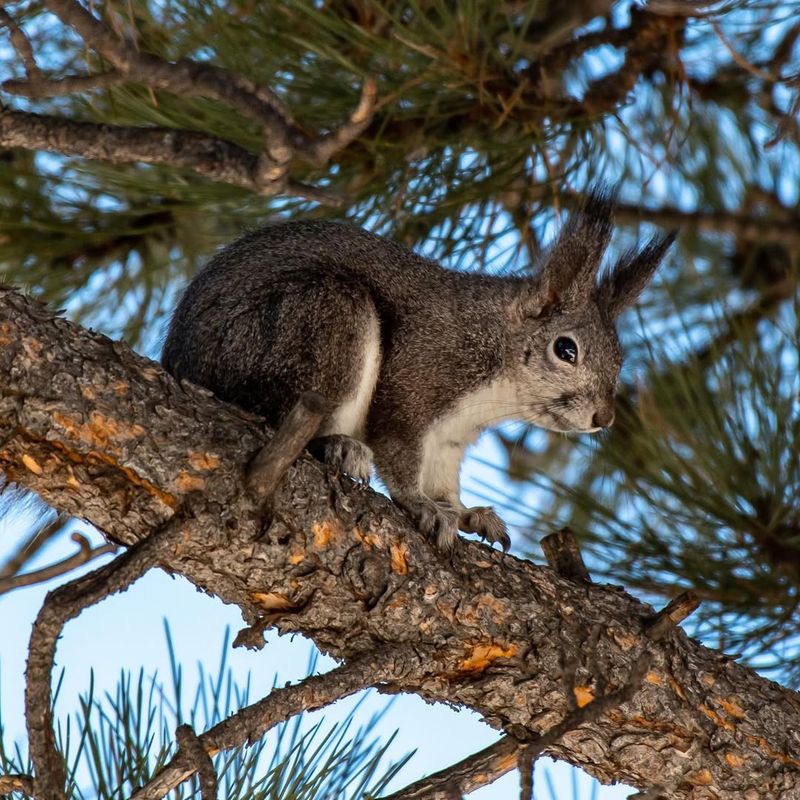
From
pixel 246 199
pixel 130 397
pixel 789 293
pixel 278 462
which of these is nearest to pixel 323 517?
pixel 278 462

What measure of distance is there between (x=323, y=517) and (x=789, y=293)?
1604 millimetres

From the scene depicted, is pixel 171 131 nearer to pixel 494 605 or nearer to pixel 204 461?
pixel 204 461

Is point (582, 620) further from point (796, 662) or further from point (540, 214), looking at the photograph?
point (540, 214)

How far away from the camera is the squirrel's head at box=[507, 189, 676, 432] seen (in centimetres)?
223

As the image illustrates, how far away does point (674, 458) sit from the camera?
6.76 feet

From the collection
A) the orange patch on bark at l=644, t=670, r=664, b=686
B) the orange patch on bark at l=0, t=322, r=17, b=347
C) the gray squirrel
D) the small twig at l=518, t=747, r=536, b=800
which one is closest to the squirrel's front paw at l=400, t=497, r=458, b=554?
the gray squirrel

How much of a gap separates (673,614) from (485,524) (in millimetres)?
628

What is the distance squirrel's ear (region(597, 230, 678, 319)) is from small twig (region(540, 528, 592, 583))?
2.28 ft

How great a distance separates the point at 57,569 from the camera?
135cm

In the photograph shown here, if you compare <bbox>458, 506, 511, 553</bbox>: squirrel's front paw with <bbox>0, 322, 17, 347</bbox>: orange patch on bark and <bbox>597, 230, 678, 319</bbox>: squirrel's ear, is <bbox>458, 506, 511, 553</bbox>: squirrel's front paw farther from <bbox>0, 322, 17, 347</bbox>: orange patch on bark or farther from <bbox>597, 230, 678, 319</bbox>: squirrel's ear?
<bbox>0, 322, 17, 347</bbox>: orange patch on bark

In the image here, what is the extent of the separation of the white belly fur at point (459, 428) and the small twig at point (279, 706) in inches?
28.1

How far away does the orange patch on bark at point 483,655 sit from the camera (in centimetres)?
167

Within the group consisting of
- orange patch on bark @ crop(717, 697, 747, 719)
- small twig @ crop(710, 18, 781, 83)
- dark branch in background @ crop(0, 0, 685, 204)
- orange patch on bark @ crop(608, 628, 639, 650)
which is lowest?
orange patch on bark @ crop(717, 697, 747, 719)

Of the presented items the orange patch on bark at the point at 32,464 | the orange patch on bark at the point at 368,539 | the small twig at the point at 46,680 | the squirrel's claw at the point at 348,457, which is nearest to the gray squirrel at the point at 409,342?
the squirrel's claw at the point at 348,457
